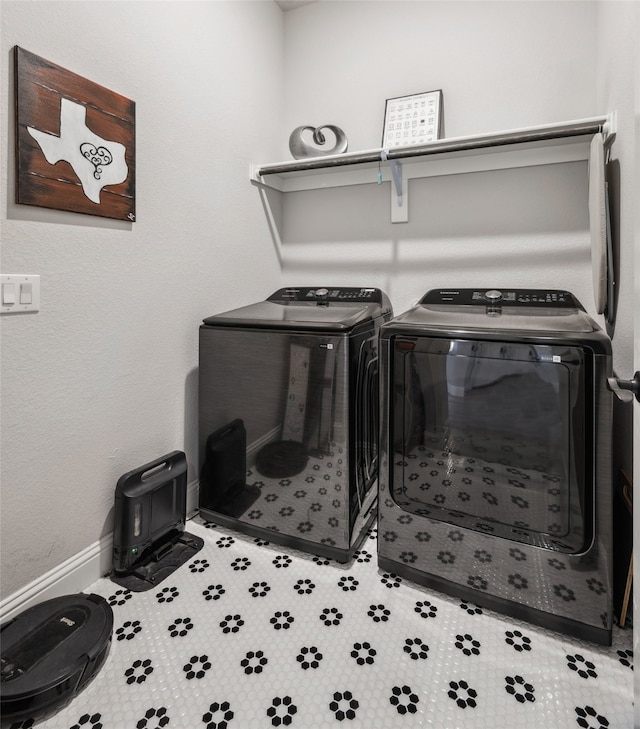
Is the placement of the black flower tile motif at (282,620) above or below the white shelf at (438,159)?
below

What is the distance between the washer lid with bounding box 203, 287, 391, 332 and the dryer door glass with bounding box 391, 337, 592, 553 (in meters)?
0.31

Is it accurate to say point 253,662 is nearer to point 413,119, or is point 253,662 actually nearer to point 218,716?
point 218,716

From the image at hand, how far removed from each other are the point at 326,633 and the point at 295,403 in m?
Result: 0.77

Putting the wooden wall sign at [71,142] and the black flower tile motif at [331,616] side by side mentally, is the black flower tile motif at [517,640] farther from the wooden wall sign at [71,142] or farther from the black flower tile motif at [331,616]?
the wooden wall sign at [71,142]

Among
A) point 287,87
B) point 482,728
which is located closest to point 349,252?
point 287,87

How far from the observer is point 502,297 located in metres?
1.85

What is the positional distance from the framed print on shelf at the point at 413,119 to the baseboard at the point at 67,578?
84.6 inches

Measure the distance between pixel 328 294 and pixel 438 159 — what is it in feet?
2.80

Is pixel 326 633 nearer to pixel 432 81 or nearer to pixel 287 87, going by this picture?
pixel 432 81

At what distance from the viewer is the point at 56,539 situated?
1.36 metres

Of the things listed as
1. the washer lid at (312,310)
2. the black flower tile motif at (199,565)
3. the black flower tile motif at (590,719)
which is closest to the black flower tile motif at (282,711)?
the black flower tile motif at (199,565)

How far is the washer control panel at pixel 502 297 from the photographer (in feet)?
5.80

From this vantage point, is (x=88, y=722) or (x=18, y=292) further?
(x=18, y=292)

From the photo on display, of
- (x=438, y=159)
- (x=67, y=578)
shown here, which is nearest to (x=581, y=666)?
(x=67, y=578)
